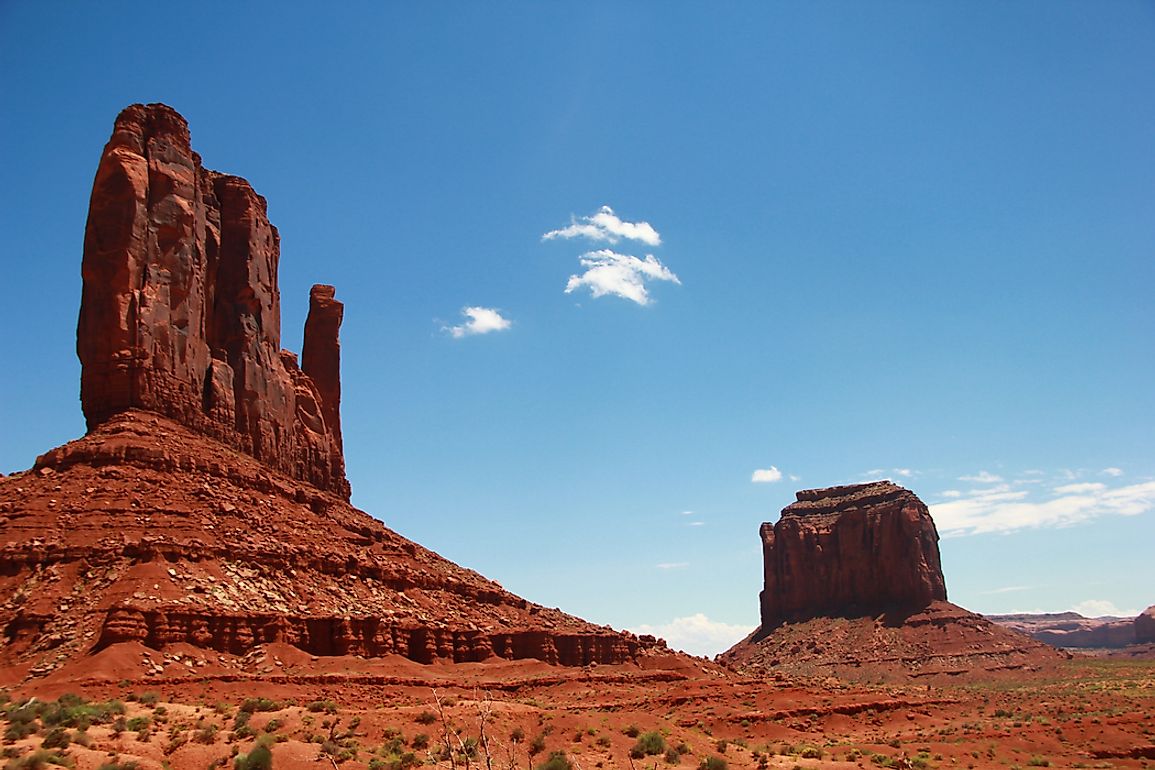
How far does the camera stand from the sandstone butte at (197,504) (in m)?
34.1

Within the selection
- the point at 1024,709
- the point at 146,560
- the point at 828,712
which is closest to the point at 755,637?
the point at 1024,709

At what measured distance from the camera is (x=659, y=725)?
36.7 meters

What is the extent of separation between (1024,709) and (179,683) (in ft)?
161

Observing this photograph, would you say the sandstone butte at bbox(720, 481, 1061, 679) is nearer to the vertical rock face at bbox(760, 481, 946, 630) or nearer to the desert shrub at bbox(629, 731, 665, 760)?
the vertical rock face at bbox(760, 481, 946, 630)

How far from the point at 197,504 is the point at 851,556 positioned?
91.0m

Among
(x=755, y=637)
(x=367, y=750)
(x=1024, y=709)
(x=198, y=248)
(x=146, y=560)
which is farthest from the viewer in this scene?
(x=755, y=637)

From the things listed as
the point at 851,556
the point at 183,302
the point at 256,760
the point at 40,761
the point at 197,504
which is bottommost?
the point at 256,760

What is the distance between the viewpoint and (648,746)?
32.1 m

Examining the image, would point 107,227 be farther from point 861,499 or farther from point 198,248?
point 861,499

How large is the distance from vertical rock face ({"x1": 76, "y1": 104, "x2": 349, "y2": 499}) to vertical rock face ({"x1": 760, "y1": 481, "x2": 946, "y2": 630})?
239ft

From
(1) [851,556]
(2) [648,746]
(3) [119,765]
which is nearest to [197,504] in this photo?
(3) [119,765]

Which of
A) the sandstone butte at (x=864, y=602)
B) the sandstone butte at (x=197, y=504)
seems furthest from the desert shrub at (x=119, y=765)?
the sandstone butte at (x=864, y=602)

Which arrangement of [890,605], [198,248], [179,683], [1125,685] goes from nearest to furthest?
[179,683] < [198,248] < [1125,685] < [890,605]

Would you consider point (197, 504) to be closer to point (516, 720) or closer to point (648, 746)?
point (516, 720)
